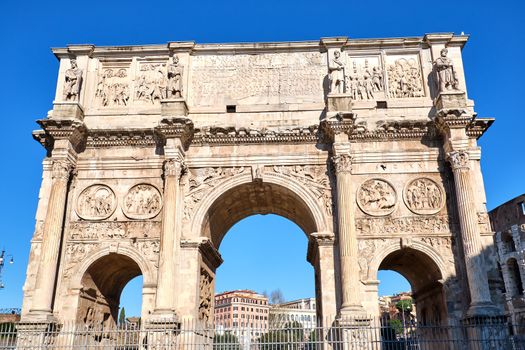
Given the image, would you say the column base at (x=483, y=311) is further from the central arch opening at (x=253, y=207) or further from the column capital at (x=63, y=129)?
the column capital at (x=63, y=129)

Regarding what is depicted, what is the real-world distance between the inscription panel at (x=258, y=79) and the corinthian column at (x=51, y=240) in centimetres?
431

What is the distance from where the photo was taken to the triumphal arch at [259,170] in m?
12.5

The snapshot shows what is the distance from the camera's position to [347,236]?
1231 cm

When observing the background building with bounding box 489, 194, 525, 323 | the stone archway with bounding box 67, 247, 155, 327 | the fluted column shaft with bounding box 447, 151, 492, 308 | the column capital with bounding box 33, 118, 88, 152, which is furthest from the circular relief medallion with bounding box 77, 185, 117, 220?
the background building with bounding box 489, 194, 525, 323

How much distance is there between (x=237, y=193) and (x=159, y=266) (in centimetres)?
324

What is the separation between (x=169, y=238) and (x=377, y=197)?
18.9 ft

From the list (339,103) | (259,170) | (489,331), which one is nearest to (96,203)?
(259,170)

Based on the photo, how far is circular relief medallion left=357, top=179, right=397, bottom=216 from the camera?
520 inches

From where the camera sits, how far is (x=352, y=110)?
45.3 ft

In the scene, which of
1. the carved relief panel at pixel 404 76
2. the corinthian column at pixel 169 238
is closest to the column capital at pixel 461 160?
the carved relief panel at pixel 404 76

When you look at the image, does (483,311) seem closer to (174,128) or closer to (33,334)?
(174,128)

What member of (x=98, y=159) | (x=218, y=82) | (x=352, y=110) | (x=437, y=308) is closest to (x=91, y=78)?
(x=98, y=159)

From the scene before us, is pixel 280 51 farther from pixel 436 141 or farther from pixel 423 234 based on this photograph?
pixel 423 234

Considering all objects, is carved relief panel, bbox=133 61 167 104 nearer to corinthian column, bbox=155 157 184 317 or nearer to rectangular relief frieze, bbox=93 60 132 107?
rectangular relief frieze, bbox=93 60 132 107
